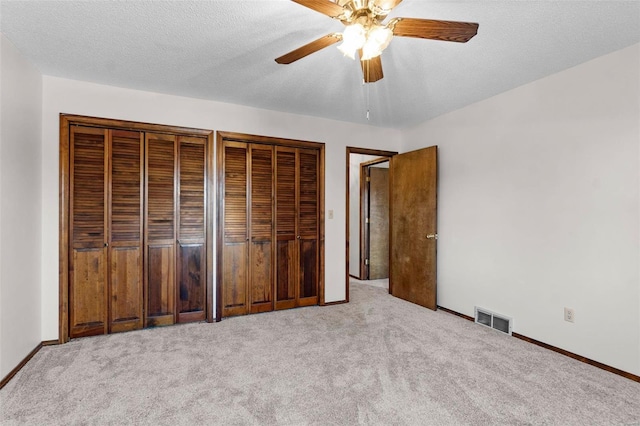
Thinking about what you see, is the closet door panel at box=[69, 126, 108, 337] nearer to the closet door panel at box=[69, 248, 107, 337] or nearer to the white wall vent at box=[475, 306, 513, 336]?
the closet door panel at box=[69, 248, 107, 337]

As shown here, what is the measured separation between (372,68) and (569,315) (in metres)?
2.64

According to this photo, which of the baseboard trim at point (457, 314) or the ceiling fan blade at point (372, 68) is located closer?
the ceiling fan blade at point (372, 68)

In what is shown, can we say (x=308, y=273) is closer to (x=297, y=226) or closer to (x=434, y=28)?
(x=297, y=226)

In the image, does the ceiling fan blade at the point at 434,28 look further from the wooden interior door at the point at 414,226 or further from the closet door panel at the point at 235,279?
the closet door panel at the point at 235,279

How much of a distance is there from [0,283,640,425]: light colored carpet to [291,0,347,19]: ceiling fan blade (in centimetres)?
220

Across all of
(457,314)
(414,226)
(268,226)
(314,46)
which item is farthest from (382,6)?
(457,314)

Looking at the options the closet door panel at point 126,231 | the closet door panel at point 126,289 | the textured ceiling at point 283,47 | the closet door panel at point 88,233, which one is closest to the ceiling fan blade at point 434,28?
the textured ceiling at point 283,47

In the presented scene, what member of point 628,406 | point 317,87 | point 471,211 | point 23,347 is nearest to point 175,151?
point 317,87

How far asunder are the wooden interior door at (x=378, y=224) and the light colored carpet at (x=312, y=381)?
2.44 meters

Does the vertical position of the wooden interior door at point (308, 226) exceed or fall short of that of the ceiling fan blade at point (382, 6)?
it falls short

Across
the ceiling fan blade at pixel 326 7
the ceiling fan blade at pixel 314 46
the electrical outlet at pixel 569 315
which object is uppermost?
the ceiling fan blade at pixel 326 7

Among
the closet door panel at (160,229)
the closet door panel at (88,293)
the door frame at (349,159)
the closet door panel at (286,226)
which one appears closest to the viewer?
the closet door panel at (88,293)

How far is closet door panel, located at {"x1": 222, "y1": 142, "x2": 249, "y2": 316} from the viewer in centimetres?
360

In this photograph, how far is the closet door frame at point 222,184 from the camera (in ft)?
11.6
